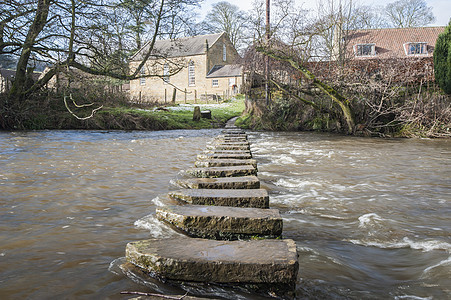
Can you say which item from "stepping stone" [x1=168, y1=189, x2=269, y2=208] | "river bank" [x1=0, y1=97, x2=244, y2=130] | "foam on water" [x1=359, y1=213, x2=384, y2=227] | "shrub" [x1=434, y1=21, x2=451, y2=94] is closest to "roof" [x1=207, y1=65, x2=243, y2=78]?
"river bank" [x1=0, y1=97, x2=244, y2=130]

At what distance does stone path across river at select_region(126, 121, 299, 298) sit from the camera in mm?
1905

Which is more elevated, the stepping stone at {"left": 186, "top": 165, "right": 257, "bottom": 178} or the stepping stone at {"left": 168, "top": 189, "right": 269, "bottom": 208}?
the stepping stone at {"left": 186, "top": 165, "right": 257, "bottom": 178}

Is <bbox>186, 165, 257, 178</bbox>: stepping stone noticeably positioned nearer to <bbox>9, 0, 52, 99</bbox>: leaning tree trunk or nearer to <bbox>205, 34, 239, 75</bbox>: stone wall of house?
<bbox>9, 0, 52, 99</bbox>: leaning tree trunk

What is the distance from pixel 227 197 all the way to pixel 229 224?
525 millimetres

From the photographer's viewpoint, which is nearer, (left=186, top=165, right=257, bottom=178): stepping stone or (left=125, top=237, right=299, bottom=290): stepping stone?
(left=125, top=237, right=299, bottom=290): stepping stone

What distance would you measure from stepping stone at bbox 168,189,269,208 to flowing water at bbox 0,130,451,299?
398 millimetres

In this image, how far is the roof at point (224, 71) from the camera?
4606 centimetres

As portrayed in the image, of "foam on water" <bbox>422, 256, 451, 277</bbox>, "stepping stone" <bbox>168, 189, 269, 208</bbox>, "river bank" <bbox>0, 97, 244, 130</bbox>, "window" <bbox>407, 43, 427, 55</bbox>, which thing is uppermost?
"window" <bbox>407, 43, 427, 55</bbox>

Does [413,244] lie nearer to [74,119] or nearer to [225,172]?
[225,172]

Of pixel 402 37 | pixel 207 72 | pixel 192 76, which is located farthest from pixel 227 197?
pixel 192 76

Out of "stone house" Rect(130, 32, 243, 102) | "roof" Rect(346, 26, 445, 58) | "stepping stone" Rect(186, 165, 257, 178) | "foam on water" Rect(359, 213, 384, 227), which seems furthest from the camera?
"stone house" Rect(130, 32, 243, 102)

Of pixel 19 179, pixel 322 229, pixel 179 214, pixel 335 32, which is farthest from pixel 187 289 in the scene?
pixel 335 32

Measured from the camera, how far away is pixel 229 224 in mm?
2580

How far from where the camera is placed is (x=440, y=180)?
235 inches
